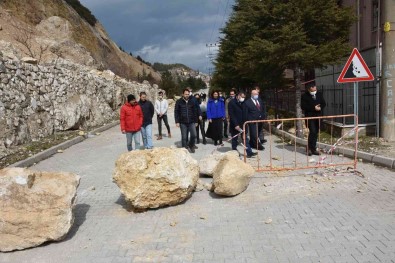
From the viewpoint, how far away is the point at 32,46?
112ft

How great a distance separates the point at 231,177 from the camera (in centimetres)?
638

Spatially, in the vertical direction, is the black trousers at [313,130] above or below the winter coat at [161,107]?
below

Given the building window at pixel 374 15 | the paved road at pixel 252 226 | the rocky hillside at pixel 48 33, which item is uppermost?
the rocky hillside at pixel 48 33

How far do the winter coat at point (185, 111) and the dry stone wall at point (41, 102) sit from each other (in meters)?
4.85

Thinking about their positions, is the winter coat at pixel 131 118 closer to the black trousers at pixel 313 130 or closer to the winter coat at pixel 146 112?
the winter coat at pixel 146 112

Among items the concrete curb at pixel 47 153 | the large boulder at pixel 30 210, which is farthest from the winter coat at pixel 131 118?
the large boulder at pixel 30 210

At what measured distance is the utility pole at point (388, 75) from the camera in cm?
1036

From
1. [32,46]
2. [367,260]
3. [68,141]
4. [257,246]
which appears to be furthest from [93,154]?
[32,46]

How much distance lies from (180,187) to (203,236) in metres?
1.25

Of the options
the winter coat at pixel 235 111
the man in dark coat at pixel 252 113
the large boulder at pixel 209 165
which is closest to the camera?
the large boulder at pixel 209 165

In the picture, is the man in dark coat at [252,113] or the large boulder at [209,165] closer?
the large boulder at [209,165]

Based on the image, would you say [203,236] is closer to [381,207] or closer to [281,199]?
[281,199]

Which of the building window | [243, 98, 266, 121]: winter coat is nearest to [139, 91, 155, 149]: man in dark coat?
[243, 98, 266, 121]: winter coat

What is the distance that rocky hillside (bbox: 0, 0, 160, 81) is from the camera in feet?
109
